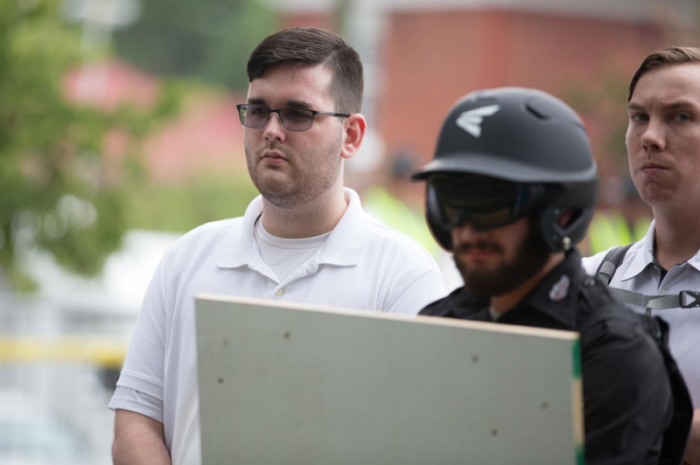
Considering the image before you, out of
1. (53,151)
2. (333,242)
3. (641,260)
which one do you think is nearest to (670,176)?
(641,260)

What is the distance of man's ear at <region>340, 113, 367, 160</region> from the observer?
11.2ft

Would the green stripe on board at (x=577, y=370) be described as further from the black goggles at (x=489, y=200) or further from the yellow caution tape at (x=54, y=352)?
the yellow caution tape at (x=54, y=352)

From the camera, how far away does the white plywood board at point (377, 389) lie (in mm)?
2035

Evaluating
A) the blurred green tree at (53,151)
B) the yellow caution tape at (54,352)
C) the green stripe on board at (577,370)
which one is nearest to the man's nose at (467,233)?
the green stripe on board at (577,370)

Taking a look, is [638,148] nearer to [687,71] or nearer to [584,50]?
[687,71]

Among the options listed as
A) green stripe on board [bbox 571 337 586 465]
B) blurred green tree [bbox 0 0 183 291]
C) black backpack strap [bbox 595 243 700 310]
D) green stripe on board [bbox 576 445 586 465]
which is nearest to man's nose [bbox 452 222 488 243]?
green stripe on board [bbox 571 337 586 465]

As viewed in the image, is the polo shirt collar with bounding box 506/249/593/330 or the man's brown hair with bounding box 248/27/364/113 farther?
the man's brown hair with bounding box 248/27/364/113

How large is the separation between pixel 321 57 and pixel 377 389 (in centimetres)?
141

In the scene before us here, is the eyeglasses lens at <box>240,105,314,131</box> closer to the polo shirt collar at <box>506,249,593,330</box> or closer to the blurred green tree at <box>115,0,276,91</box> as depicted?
the polo shirt collar at <box>506,249,593,330</box>

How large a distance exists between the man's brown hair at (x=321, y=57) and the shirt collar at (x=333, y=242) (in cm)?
35

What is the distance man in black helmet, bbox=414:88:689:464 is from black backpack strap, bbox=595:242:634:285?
91cm

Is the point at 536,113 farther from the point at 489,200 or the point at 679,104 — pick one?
the point at 679,104

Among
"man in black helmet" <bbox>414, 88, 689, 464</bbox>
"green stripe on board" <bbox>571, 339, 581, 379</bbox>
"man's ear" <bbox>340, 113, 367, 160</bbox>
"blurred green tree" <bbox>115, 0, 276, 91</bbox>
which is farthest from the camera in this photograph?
"blurred green tree" <bbox>115, 0, 276, 91</bbox>

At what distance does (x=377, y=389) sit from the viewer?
2.20m
